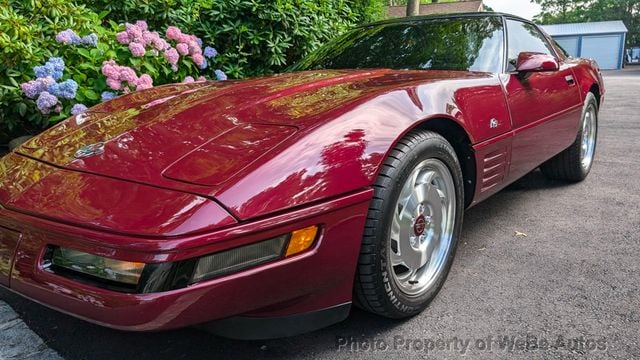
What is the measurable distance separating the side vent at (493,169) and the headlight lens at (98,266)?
1.71 m

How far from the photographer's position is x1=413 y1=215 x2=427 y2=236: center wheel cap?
202 centimetres

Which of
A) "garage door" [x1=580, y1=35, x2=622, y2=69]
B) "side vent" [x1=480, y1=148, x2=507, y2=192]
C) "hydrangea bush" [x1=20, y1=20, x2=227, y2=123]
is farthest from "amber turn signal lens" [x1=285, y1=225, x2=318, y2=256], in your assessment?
"garage door" [x1=580, y1=35, x2=622, y2=69]

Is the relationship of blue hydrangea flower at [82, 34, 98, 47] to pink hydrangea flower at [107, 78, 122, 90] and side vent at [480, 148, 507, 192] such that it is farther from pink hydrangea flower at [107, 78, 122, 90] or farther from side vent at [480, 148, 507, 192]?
side vent at [480, 148, 507, 192]

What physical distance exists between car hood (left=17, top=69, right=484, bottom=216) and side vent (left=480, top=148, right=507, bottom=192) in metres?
0.45

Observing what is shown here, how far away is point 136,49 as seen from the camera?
361 centimetres

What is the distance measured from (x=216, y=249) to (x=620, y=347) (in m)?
1.48

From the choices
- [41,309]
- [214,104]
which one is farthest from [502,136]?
[41,309]

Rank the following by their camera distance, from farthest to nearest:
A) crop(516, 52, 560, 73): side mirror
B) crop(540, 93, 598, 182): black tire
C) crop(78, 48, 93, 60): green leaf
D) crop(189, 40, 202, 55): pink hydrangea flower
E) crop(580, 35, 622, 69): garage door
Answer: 1. crop(580, 35, 622, 69): garage door
2. crop(189, 40, 202, 55): pink hydrangea flower
3. crop(540, 93, 598, 182): black tire
4. crop(78, 48, 93, 60): green leaf
5. crop(516, 52, 560, 73): side mirror

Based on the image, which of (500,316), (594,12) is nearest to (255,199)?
(500,316)

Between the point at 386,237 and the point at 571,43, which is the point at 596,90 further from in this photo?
the point at 571,43

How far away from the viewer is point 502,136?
251 centimetres

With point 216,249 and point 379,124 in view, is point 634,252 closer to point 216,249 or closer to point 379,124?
point 379,124

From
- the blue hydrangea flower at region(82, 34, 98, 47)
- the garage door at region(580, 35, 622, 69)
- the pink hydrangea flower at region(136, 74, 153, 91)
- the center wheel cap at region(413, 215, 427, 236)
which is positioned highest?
the blue hydrangea flower at region(82, 34, 98, 47)

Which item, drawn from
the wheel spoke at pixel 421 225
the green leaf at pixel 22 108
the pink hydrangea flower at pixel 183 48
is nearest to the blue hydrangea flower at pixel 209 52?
the pink hydrangea flower at pixel 183 48
